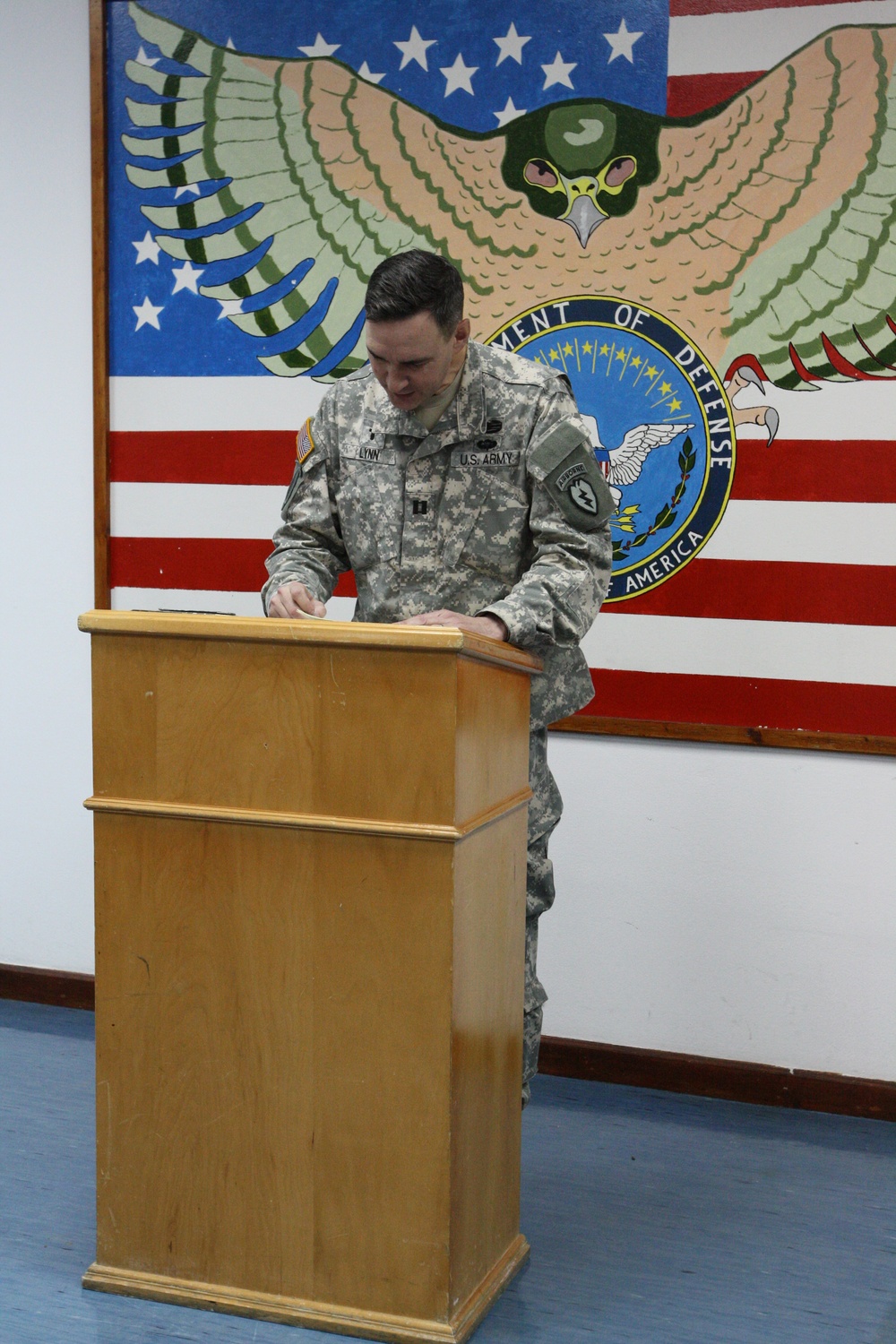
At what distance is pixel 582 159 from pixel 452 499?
3.53ft

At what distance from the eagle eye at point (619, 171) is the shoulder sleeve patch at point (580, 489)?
973mm

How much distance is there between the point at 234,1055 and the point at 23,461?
208 centimetres

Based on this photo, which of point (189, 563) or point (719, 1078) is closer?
point (719, 1078)

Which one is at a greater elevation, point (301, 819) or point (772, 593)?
point (772, 593)

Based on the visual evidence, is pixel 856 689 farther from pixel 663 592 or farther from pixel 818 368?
pixel 818 368

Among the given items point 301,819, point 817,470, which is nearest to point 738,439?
point 817,470

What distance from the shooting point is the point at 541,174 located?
293 cm

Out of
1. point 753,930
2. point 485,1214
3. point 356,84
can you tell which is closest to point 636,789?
point 753,930

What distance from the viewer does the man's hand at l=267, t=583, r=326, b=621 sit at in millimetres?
2066

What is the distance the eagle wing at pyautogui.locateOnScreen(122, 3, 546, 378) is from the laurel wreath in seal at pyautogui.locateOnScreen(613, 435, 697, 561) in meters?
0.53

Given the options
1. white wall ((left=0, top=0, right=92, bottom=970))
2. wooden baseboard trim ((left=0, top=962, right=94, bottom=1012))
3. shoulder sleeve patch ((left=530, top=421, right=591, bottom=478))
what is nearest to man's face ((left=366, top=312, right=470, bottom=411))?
shoulder sleeve patch ((left=530, top=421, right=591, bottom=478))

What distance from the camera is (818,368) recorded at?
2791mm

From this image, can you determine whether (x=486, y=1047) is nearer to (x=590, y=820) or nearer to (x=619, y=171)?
(x=590, y=820)

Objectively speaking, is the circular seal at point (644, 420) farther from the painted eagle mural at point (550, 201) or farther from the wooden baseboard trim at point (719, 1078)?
the wooden baseboard trim at point (719, 1078)
